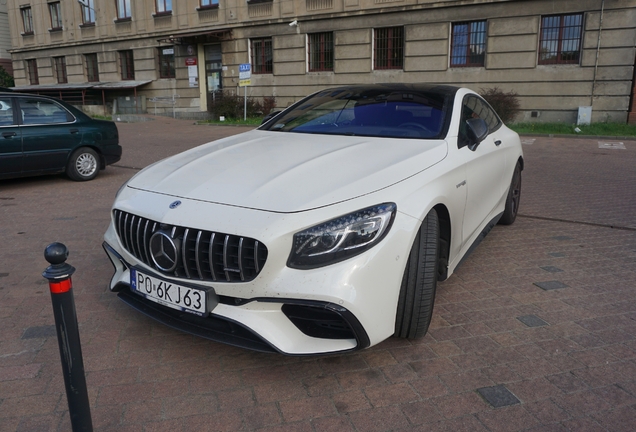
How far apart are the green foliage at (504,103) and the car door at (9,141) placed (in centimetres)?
1593

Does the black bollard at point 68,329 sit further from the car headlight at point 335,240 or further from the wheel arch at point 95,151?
the wheel arch at point 95,151

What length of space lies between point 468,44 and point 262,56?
32.0 ft

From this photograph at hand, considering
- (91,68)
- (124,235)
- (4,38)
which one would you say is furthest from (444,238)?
(4,38)

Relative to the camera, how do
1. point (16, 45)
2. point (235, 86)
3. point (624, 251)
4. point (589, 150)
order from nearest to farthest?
point (624, 251)
point (589, 150)
point (235, 86)
point (16, 45)

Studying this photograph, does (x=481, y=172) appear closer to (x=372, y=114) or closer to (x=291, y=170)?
(x=372, y=114)

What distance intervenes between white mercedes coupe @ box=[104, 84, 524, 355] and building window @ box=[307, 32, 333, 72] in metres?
20.9

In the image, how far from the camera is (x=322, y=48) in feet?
78.0

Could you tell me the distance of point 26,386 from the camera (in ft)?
9.23

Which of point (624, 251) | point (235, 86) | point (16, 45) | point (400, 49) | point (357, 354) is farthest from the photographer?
point (16, 45)

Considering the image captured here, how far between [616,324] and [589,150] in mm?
11397

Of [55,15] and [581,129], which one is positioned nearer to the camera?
[581,129]

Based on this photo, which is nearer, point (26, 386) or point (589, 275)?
point (26, 386)

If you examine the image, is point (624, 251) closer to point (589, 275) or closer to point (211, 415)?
point (589, 275)

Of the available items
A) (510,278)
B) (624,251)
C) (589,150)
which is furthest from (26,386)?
(589,150)
